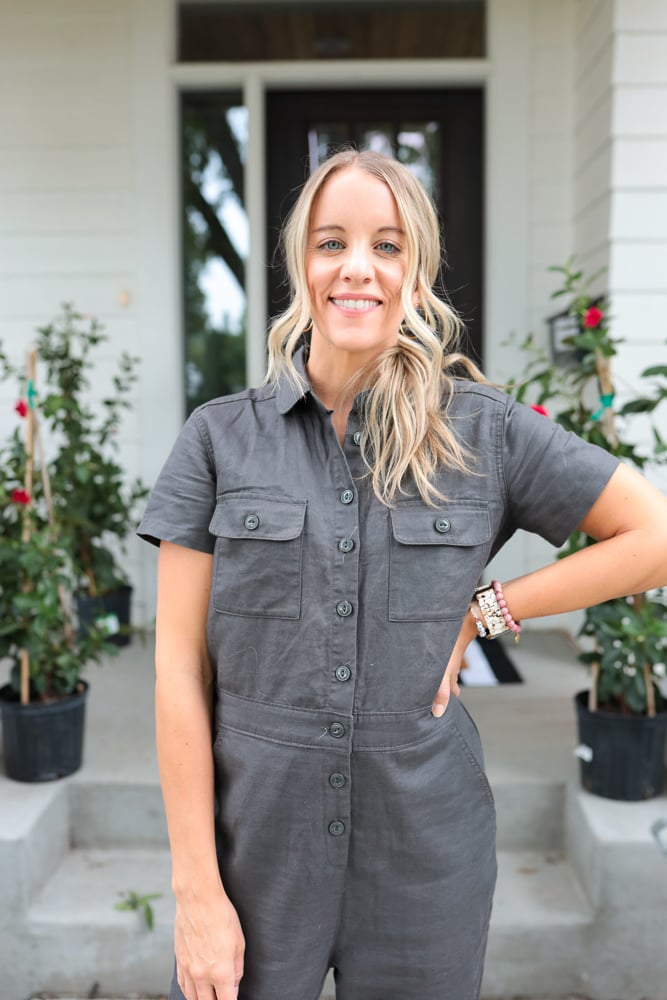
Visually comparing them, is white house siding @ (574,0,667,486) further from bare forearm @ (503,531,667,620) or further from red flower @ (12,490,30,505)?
bare forearm @ (503,531,667,620)

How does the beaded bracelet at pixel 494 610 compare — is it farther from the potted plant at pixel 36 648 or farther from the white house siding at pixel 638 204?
the white house siding at pixel 638 204

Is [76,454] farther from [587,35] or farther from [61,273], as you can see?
[587,35]

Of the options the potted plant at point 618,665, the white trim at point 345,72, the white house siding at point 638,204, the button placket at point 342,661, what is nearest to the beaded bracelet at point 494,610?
the button placket at point 342,661

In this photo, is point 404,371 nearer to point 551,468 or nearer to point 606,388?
point 551,468

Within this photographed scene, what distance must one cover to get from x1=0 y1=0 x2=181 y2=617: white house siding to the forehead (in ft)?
9.95

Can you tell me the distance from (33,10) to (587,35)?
2327 millimetres

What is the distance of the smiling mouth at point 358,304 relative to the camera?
3.58 feet

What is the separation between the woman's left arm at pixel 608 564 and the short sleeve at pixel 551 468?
0.07 ft

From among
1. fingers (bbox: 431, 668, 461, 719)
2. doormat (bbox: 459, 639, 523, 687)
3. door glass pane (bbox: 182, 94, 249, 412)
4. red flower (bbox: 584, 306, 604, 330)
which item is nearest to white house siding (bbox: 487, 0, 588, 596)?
doormat (bbox: 459, 639, 523, 687)

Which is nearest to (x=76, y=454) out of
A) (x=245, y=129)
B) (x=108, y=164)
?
(x=108, y=164)

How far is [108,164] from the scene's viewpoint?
395 centimetres

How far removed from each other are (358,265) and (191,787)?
2.15 feet

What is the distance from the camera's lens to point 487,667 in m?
3.53

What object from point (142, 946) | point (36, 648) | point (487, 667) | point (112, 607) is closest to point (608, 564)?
point (142, 946)
